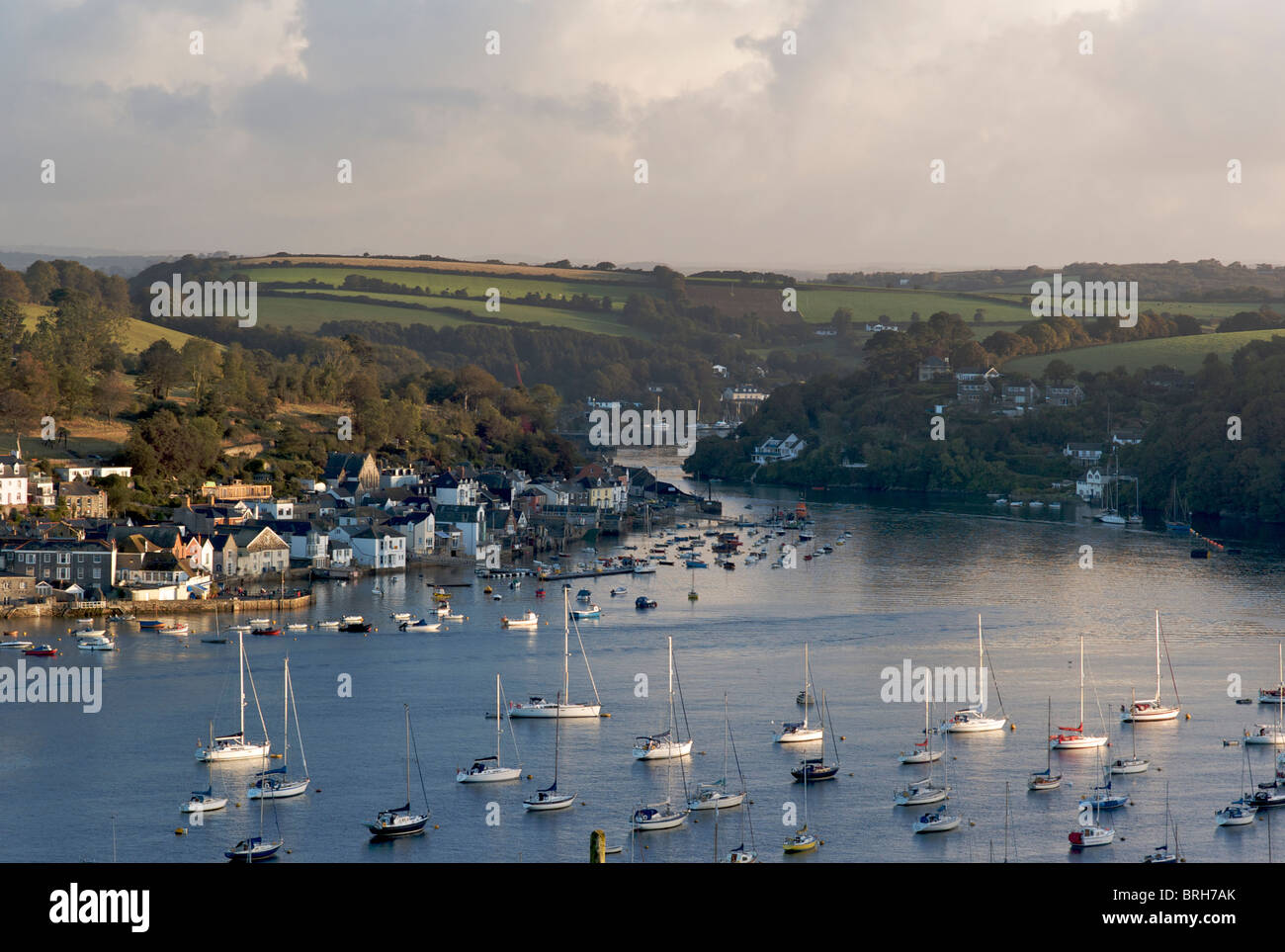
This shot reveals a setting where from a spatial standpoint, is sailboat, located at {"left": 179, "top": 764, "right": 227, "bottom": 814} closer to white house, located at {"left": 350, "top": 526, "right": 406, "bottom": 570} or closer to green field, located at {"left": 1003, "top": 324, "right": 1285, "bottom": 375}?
white house, located at {"left": 350, "top": 526, "right": 406, "bottom": 570}

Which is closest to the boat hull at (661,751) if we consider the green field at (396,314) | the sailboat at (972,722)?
the sailboat at (972,722)

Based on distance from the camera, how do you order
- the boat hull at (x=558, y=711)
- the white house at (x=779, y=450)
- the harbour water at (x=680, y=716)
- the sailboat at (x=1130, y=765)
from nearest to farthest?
the harbour water at (x=680, y=716) < the sailboat at (x=1130, y=765) < the boat hull at (x=558, y=711) < the white house at (x=779, y=450)

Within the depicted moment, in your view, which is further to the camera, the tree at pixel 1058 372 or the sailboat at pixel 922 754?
the tree at pixel 1058 372

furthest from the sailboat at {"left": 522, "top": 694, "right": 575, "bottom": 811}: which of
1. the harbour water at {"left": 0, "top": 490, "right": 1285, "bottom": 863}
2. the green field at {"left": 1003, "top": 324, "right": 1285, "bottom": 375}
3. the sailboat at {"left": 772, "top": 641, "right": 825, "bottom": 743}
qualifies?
the green field at {"left": 1003, "top": 324, "right": 1285, "bottom": 375}

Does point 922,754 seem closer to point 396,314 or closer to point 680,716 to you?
point 680,716

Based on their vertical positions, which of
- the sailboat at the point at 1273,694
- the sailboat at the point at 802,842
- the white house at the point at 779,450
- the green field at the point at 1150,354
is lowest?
the sailboat at the point at 802,842

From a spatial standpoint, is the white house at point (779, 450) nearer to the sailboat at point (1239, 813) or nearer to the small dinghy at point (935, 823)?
the sailboat at point (1239, 813)
